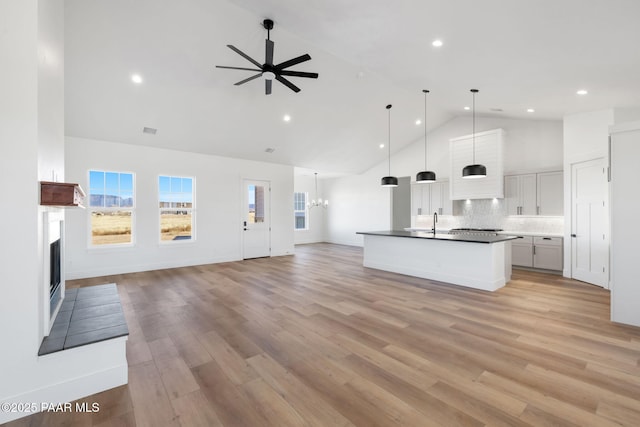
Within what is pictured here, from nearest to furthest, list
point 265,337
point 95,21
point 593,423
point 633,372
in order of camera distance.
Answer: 1. point 593,423
2. point 633,372
3. point 265,337
4. point 95,21

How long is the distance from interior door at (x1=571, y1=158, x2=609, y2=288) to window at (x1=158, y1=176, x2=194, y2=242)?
8299 mm

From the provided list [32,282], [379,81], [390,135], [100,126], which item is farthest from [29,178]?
[390,135]

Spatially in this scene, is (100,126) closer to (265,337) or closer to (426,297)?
(265,337)

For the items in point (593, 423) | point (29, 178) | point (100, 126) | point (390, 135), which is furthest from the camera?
point (390, 135)

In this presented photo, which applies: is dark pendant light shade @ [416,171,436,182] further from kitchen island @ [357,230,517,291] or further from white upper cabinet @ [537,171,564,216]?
white upper cabinet @ [537,171,564,216]

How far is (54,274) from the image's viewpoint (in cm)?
282

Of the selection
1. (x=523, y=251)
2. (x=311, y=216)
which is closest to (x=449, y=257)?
(x=523, y=251)

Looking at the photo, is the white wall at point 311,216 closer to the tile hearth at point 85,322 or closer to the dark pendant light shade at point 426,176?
the dark pendant light shade at point 426,176

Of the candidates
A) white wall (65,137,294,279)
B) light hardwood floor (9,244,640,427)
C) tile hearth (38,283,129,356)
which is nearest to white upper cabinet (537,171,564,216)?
light hardwood floor (9,244,640,427)

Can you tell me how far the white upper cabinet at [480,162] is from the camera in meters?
7.01

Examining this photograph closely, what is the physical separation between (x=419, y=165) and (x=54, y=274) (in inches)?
346

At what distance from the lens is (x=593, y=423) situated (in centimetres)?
181

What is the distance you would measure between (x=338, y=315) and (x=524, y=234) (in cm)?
538

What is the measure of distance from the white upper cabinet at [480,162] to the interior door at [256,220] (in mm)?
5240
